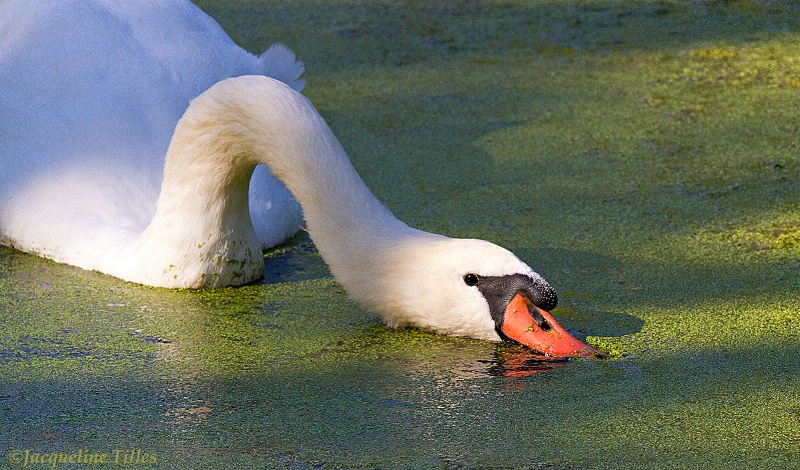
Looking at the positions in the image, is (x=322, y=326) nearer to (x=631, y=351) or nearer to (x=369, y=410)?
(x=369, y=410)

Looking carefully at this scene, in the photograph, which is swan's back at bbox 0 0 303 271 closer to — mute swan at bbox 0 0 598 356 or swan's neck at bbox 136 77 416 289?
mute swan at bbox 0 0 598 356

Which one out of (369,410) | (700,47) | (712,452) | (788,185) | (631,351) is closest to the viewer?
(712,452)

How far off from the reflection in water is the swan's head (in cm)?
2

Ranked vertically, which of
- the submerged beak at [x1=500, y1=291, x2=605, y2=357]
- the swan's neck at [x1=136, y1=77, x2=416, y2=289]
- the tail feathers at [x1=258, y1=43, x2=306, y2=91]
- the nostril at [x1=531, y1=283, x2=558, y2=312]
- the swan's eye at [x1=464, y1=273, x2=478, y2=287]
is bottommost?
the submerged beak at [x1=500, y1=291, x2=605, y2=357]

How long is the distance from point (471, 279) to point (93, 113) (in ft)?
4.41

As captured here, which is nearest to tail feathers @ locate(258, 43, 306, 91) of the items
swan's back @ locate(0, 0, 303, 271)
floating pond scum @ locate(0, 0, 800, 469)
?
swan's back @ locate(0, 0, 303, 271)

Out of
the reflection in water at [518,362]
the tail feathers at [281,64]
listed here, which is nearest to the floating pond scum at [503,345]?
the reflection in water at [518,362]

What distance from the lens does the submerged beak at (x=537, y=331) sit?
2.55m

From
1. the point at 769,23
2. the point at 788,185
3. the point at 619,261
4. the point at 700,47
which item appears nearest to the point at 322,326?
the point at 619,261

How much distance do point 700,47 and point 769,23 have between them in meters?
0.52

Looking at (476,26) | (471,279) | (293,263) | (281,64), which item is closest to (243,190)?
(293,263)

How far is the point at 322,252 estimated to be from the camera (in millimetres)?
→ 2688

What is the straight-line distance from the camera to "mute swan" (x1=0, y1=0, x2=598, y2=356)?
2.58 metres

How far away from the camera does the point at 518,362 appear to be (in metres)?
2.57
